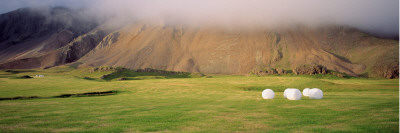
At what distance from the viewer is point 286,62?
19262cm

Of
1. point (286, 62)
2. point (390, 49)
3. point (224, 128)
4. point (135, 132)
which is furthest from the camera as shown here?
point (286, 62)

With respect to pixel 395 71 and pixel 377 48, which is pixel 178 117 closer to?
pixel 395 71

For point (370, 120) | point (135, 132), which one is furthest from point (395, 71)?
point (135, 132)

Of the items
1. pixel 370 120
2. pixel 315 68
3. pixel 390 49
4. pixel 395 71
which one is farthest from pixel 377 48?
pixel 370 120

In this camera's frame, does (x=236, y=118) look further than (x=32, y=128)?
Yes

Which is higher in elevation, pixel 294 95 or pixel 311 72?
pixel 311 72

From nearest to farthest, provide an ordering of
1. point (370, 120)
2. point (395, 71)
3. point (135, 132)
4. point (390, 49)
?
point (135, 132)
point (370, 120)
point (395, 71)
point (390, 49)

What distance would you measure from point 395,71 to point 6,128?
193 metres

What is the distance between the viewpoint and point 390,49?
180500 millimetres

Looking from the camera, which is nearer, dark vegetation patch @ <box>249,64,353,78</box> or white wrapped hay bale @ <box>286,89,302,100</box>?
white wrapped hay bale @ <box>286,89,302,100</box>

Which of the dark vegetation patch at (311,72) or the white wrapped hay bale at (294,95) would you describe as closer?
the white wrapped hay bale at (294,95)

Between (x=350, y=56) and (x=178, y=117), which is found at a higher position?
(x=350, y=56)

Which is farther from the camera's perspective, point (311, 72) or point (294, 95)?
point (311, 72)

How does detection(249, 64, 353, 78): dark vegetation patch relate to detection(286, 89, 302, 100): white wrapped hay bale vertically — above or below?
above
